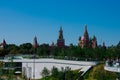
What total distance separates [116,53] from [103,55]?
274 centimetres

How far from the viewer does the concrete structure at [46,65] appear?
208 feet

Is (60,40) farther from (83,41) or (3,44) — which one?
(3,44)

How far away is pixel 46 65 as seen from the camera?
69.4 m

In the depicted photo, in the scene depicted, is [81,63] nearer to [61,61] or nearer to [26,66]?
[61,61]

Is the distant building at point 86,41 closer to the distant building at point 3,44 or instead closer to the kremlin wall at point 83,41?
the kremlin wall at point 83,41

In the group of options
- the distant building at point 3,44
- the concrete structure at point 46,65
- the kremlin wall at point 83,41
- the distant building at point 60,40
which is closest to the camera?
the concrete structure at point 46,65

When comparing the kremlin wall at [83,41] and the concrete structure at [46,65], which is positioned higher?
the kremlin wall at [83,41]

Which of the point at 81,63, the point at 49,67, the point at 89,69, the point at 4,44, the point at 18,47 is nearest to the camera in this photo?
the point at 89,69

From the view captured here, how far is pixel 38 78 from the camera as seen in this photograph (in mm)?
69438

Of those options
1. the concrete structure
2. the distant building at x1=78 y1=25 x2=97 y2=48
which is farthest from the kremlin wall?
the concrete structure

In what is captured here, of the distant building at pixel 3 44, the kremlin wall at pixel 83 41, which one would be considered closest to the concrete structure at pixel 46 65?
the kremlin wall at pixel 83 41

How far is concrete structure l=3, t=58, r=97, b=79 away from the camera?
208ft

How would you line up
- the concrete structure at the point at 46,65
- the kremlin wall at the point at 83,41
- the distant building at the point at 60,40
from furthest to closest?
the distant building at the point at 60,40 → the kremlin wall at the point at 83,41 → the concrete structure at the point at 46,65

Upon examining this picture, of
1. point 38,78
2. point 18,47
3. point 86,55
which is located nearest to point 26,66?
point 38,78
